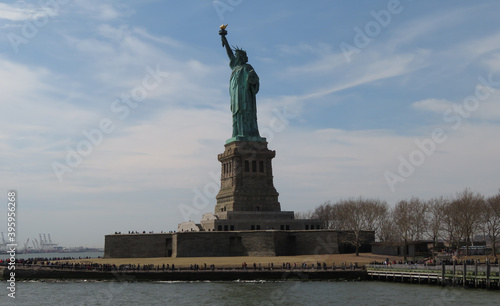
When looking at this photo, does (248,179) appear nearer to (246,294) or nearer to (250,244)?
(250,244)

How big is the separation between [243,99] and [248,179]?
41.3 ft

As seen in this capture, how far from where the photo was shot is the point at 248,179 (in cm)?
9400

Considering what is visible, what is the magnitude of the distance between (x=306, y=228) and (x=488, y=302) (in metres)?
42.6

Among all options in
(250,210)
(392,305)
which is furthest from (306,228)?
(392,305)

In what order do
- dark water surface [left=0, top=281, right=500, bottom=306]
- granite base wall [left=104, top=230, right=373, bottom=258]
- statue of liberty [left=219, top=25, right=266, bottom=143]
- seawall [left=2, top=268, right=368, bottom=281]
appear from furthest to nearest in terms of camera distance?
statue of liberty [left=219, top=25, right=266, bottom=143] → granite base wall [left=104, top=230, right=373, bottom=258] → seawall [left=2, top=268, right=368, bottom=281] → dark water surface [left=0, top=281, right=500, bottom=306]

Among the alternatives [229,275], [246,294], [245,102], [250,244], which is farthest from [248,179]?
[246,294]

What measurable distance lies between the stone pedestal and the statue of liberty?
2236mm

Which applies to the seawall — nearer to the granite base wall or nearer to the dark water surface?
the dark water surface

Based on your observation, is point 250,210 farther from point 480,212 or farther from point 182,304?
point 182,304

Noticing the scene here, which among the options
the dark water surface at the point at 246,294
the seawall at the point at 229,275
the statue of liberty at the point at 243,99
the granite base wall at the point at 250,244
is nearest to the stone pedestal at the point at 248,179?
the statue of liberty at the point at 243,99

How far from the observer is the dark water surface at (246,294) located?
52594 millimetres

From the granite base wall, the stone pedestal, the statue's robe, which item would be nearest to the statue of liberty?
the statue's robe

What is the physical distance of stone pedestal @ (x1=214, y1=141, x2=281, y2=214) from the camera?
303 feet

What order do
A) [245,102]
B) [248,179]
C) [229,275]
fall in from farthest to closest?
[245,102] → [248,179] → [229,275]
